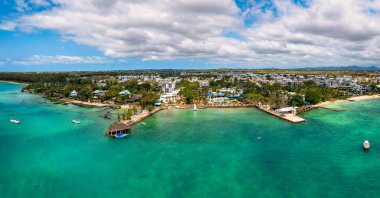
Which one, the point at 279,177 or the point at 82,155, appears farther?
the point at 82,155

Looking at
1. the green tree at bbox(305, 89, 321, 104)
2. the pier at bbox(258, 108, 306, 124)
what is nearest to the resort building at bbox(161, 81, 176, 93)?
the pier at bbox(258, 108, 306, 124)

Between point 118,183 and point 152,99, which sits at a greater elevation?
point 152,99

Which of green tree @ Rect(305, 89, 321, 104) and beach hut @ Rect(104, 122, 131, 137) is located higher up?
green tree @ Rect(305, 89, 321, 104)

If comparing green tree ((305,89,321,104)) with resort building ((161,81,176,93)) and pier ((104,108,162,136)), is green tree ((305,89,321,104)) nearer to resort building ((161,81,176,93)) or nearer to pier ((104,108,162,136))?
pier ((104,108,162,136))

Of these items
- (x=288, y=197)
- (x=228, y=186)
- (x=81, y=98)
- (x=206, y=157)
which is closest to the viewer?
(x=288, y=197)

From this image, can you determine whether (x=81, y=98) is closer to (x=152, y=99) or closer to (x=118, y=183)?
(x=152, y=99)

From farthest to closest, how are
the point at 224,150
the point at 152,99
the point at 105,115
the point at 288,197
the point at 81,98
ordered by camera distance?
the point at 81,98
the point at 152,99
the point at 105,115
the point at 224,150
the point at 288,197

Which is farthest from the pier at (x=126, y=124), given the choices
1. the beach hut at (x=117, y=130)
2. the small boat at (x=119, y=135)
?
the small boat at (x=119, y=135)

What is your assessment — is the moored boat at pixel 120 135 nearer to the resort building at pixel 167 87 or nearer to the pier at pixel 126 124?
the pier at pixel 126 124

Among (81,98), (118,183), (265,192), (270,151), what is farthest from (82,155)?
(81,98)
